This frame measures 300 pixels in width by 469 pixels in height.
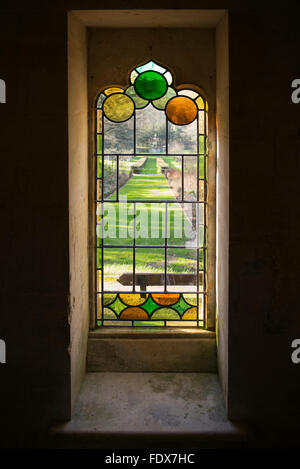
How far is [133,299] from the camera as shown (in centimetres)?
376

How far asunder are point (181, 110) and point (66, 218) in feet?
3.70

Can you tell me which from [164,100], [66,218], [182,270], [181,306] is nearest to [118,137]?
[164,100]

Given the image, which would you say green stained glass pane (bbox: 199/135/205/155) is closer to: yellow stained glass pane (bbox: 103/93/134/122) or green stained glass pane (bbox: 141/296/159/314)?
yellow stained glass pane (bbox: 103/93/134/122)

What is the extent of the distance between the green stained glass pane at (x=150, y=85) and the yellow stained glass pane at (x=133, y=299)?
4.22ft

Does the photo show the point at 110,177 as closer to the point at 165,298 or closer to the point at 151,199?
the point at 151,199

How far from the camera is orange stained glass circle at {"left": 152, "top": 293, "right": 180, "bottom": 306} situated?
3.75 m

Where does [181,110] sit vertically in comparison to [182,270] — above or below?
above

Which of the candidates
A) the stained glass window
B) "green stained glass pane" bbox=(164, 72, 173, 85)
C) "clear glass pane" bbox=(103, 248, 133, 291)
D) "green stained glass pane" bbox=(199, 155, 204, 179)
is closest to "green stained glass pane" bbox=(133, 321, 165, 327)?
the stained glass window

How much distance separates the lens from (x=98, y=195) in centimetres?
371
